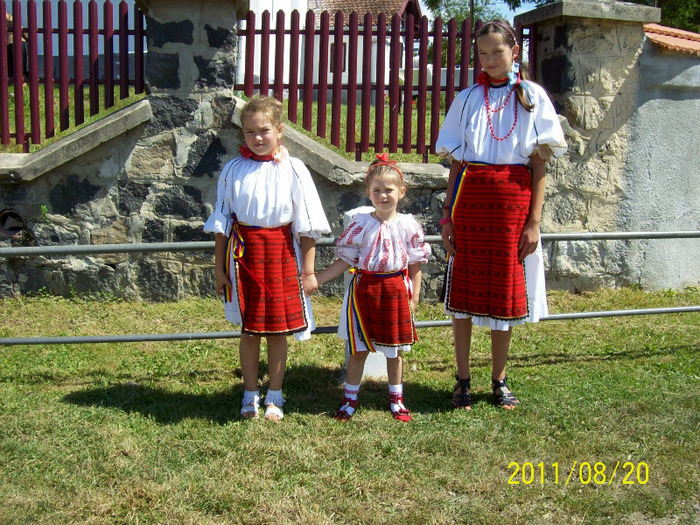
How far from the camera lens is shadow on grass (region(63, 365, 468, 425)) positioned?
3.49 metres

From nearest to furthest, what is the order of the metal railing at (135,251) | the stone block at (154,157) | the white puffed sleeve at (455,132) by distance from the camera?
1. the white puffed sleeve at (455,132)
2. the metal railing at (135,251)
3. the stone block at (154,157)

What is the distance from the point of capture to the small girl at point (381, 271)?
10.9 feet

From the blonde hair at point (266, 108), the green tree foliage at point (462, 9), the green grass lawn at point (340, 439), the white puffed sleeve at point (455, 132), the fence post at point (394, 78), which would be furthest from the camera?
the green tree foliage at point (462, 9)

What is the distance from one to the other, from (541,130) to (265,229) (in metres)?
1.32

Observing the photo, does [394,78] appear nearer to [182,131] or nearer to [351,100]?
[351,100]

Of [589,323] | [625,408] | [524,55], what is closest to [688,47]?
[524,55]

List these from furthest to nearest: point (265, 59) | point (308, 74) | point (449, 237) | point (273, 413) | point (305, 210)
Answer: point (308, 74)
point (265, 59)
point (449, 237)
point (273, 413)
point (305, 210)

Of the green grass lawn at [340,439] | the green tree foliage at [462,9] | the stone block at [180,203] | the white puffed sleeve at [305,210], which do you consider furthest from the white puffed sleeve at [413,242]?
the green tree foliage at [462,9]

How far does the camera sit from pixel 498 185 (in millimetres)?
3287

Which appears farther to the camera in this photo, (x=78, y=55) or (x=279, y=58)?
(x=279, y=58)

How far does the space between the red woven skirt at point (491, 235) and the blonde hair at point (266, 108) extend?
896mm

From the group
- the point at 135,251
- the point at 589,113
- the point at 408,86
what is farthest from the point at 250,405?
the point at 589,113

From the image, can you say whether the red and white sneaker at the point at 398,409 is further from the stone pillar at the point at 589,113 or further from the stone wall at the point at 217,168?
the stone pillar at the point at 589,113

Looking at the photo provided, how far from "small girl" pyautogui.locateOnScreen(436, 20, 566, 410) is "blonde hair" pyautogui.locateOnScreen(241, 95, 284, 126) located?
797mm
